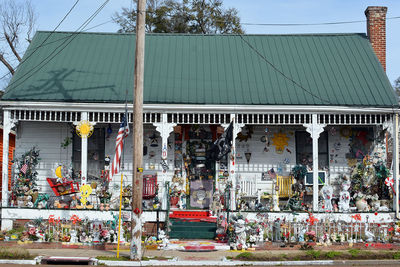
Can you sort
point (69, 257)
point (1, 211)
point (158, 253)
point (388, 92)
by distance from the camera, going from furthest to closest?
point (388, 92) → point (1, 211) → point (158, 253) → point (69, 257)

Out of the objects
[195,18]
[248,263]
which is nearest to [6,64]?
[195,18]

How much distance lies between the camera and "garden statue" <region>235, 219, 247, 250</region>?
46.8 feet

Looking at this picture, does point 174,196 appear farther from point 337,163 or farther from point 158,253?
point 337,163

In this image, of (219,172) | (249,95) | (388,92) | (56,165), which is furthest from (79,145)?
(388,92)

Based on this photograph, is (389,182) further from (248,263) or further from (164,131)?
(164,131)

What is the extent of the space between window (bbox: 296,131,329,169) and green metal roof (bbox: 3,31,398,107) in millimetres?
2004

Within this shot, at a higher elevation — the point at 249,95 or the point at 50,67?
the point at 50,67

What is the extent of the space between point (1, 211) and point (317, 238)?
1027 cm

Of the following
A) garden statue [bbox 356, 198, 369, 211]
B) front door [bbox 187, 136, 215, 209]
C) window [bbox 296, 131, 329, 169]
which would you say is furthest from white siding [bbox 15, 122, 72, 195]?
garden statue [bbox 356, 198, 369, 211]

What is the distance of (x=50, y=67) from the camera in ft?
61.9

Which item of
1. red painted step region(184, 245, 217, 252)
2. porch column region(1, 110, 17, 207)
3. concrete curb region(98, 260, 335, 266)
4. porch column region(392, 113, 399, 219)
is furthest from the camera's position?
porch column region(1, 110, 17, 207)

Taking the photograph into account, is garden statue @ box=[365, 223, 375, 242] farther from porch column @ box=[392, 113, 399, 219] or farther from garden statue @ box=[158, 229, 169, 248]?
garden statue @ box=[158, 229, 169, 248]

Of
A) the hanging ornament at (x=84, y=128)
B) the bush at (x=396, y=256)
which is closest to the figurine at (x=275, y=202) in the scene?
the bush at (x=396, y=256)

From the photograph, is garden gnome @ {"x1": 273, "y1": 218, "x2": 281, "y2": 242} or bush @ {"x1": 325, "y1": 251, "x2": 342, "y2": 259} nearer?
bush @ {"x1": 325, "y1": 251, "x2": 342, "y2": 259}
